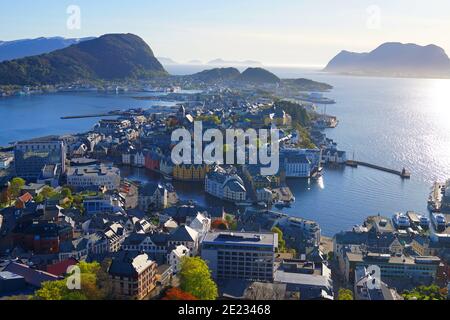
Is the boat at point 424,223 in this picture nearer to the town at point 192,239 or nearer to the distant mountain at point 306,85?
the town at point 192,239

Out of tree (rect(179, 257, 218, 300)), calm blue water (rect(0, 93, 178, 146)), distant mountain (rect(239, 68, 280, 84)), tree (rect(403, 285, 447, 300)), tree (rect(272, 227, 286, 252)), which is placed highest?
distant mountain (rect(239, 68, 280, 84))

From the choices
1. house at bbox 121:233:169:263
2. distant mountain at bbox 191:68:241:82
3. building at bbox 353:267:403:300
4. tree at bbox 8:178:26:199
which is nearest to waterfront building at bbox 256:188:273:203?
house at bbox 121:233:169:263

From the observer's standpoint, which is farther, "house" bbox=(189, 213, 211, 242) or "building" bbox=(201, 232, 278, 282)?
"house" bbox=(189, 213, 211, 242)

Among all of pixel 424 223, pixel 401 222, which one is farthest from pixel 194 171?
pixel 424 223

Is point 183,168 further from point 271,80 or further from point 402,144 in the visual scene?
point 271,80

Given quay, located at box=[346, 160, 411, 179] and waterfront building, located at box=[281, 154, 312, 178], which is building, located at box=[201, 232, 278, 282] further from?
quay, located at box=[346, 160, 411, 179]
